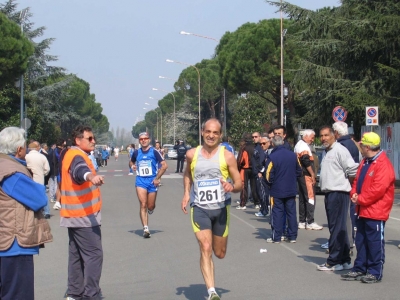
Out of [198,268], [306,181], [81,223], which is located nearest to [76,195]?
[81,223]

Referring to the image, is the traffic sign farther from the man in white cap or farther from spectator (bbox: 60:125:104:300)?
spectator (bbox: 60:125:104:300)

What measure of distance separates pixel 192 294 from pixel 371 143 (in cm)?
277

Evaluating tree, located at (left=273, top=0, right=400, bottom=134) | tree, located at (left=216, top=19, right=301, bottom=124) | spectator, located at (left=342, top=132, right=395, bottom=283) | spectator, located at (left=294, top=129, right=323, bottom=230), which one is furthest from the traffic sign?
tree, located at (left=216, top=19, right=301, bottom=124)

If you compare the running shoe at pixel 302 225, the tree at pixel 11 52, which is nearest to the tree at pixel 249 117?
the tree at pixel 11 52

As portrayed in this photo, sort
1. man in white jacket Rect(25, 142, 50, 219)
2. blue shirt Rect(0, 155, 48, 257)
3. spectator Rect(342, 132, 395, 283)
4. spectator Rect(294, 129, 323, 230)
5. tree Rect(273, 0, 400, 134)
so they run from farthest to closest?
tree Rect(273, 0, 400, 134), man in white jacket Rect(25, 142, 50, 219), spectator Rect(294, 129, 323, 230), spectator Rect(342, 132, 395, 283), blue shirt Rect(0, 155, 48, 257)

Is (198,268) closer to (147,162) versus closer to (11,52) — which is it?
(147,162)

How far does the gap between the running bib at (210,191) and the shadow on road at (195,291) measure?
1231 millimetres

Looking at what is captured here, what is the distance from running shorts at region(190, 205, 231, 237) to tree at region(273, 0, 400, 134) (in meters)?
19.9

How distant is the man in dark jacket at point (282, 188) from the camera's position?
12.5 metres

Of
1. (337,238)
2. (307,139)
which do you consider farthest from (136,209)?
(337,238)

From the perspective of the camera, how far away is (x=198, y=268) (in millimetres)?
10172

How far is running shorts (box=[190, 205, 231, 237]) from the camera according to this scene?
7.70 meters

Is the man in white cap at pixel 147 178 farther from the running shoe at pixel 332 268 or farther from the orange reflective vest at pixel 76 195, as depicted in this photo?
the orange reflective vest at pixel 76 195

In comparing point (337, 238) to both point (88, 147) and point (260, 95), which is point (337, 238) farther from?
point (260, 95)
